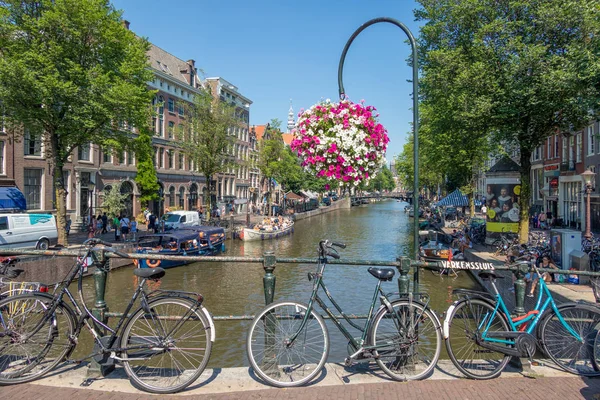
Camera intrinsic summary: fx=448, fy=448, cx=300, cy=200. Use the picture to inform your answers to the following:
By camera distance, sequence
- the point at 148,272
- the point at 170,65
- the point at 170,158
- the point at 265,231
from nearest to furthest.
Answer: the point at 148,272, the point at 265,231, the point at 170,158, the point at 170,65

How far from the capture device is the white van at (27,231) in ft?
61.1

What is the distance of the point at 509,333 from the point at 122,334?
4029 millimetres

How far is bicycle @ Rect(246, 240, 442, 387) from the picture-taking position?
14.8ft

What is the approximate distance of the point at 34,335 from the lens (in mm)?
4527

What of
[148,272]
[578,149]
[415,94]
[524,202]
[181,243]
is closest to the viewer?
[148,272]

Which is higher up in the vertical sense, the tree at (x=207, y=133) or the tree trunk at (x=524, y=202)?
the tree at (x=207, y=133)

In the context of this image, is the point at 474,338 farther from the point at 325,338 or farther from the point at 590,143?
the point at 590,143

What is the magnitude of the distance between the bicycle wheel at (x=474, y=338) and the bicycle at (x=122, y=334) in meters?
2.58

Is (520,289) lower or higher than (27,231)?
higher

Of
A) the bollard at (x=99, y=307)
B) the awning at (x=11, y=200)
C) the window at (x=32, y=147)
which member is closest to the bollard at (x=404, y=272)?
the bollard at (x=99, y=307)

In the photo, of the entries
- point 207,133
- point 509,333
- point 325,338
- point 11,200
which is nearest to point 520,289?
point 509,333

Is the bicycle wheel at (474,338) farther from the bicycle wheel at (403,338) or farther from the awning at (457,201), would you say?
the awning at (457,201)

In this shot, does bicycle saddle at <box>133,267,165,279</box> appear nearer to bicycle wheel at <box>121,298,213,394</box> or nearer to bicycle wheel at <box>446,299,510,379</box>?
bicycle wheel at <box>121,298,213,394</box>

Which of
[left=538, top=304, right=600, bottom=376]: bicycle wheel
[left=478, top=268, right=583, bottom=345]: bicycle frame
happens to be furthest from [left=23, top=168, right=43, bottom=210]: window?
[left=538, top=304, right=600, bottom=376]: bicycle wheel
